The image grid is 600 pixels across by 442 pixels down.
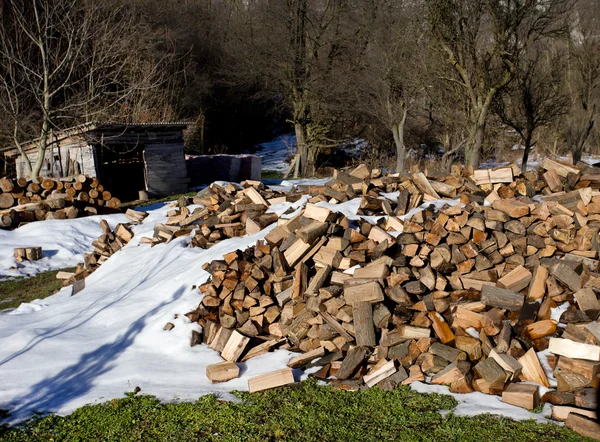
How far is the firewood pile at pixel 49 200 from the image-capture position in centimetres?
1492

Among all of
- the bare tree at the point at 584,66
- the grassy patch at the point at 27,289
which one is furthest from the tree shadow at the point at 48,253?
the bare tree at the point at 584,66

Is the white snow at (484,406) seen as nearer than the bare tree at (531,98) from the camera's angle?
Yes

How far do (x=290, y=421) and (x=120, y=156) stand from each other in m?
19.5

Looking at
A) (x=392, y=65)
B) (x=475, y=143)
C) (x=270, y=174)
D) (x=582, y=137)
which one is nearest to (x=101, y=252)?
(x=475, y=143)

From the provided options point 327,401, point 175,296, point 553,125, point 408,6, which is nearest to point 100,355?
point 175,296

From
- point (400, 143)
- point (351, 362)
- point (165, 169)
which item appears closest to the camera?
point (351, 362)

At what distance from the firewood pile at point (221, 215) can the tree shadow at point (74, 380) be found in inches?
77.6

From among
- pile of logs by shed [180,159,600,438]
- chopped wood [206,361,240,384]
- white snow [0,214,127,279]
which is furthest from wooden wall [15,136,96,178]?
chopped wood [206,361,240,384]

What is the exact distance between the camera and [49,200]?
15.6 meters

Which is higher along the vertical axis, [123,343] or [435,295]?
[435,295]

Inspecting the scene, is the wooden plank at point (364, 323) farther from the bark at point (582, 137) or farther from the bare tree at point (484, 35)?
the bark at point (582, 137)

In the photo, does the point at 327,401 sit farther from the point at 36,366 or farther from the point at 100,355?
the point at 36,366

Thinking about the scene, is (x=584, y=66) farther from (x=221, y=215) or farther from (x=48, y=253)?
(x=48, y=253)

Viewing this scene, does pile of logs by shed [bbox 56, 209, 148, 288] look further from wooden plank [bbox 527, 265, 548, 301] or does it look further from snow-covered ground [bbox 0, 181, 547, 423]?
wooden plank [bbox 527, 265, 548, 301]
